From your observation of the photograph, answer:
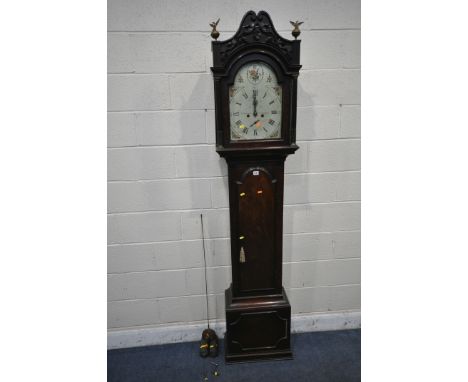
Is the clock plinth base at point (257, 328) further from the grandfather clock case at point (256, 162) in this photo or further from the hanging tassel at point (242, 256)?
the hanging tassel at point (242, 256)

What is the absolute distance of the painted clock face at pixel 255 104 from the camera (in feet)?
5.59

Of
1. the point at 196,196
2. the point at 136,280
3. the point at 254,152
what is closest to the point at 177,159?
the point at 196,196

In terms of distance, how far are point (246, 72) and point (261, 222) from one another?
881mm

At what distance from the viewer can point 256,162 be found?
1.83m

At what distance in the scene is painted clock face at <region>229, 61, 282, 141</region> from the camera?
1704 mm

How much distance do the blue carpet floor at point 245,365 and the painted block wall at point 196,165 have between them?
21 centimetres

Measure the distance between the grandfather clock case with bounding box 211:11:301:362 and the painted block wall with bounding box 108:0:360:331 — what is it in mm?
293

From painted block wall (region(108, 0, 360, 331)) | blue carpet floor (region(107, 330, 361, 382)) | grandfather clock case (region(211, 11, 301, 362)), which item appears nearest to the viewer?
grandfather clock case (region(211, 11, 301, 362))

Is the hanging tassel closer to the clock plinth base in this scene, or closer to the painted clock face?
the clock plinth base

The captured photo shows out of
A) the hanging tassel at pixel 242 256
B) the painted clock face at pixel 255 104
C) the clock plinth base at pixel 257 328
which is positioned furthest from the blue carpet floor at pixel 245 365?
the painted clock face at pixel 255 104

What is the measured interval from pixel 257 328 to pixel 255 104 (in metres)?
1.45

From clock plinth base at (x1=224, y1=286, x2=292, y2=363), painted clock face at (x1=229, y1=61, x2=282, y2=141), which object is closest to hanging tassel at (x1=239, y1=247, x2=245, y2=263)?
clock plinth base at (x1=224, y1=286, x2=292, y2=363)

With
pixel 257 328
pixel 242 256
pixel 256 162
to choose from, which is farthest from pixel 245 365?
pixel 256 162

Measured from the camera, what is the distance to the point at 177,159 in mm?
2100
